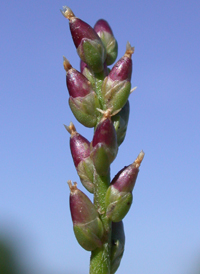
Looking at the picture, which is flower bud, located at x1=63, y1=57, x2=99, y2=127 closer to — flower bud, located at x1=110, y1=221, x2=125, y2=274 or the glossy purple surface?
the glossy purple surface

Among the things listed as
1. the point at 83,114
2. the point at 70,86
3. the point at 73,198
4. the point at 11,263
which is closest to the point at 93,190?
the point at 73,198

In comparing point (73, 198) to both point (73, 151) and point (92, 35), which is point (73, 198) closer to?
point (73, 151)

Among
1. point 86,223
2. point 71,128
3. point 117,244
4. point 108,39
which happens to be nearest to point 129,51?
point 108,39

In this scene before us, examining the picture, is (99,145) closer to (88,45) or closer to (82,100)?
(82,100)

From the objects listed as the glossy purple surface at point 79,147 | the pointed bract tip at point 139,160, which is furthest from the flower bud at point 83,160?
the pointed bract tip at point 139,160

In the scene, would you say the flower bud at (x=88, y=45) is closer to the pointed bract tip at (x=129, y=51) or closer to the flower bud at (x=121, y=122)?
the pointed bract tip at (x=129, y=51)

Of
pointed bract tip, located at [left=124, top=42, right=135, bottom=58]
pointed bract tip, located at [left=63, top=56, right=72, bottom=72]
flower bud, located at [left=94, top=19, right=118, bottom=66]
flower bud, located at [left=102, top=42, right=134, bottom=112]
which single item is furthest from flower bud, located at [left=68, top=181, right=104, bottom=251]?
flower bud, located at [left=94, top=19, right=118, bottom=66]

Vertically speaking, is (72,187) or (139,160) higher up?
(139,160)
